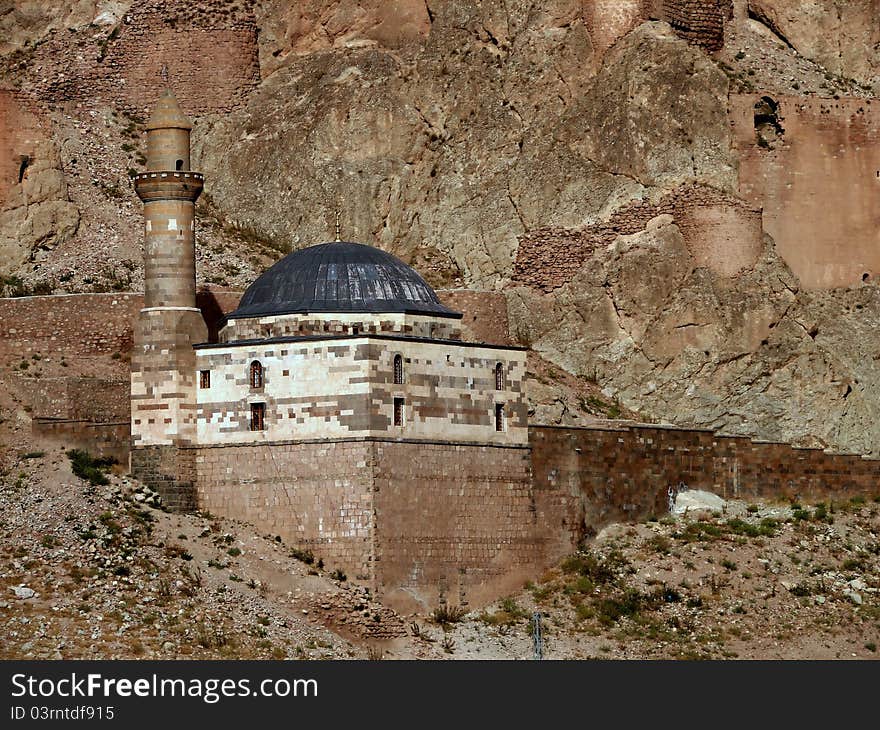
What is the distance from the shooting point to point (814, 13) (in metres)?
104

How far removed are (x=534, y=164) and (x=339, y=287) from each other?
13.5m

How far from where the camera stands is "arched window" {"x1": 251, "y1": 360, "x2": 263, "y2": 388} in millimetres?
84812

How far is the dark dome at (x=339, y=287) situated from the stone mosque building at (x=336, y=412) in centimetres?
5

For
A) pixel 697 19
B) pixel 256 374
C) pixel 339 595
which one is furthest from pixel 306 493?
pixel 697 19

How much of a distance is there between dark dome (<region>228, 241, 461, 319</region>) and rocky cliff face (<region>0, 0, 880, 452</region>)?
8.86 metres

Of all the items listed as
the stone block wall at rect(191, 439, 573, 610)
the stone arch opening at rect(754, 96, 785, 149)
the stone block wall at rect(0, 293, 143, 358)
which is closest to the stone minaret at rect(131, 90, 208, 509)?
the stone block wall at rect(191, 439, 573, 610)

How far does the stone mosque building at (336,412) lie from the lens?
83.7 m

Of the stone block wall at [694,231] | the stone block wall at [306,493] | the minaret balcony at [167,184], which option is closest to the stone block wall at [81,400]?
the stone block wall at [306,493]

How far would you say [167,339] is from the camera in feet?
281

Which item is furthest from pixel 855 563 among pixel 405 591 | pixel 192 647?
pixel 192 647

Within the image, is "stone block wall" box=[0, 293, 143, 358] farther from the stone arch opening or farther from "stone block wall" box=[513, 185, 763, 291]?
the stone arch opening

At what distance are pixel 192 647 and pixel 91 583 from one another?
3.29 metres

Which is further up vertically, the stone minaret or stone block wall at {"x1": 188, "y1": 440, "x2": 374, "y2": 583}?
the stone minaret

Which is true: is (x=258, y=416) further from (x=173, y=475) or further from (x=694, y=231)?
(x=694, y=231)
